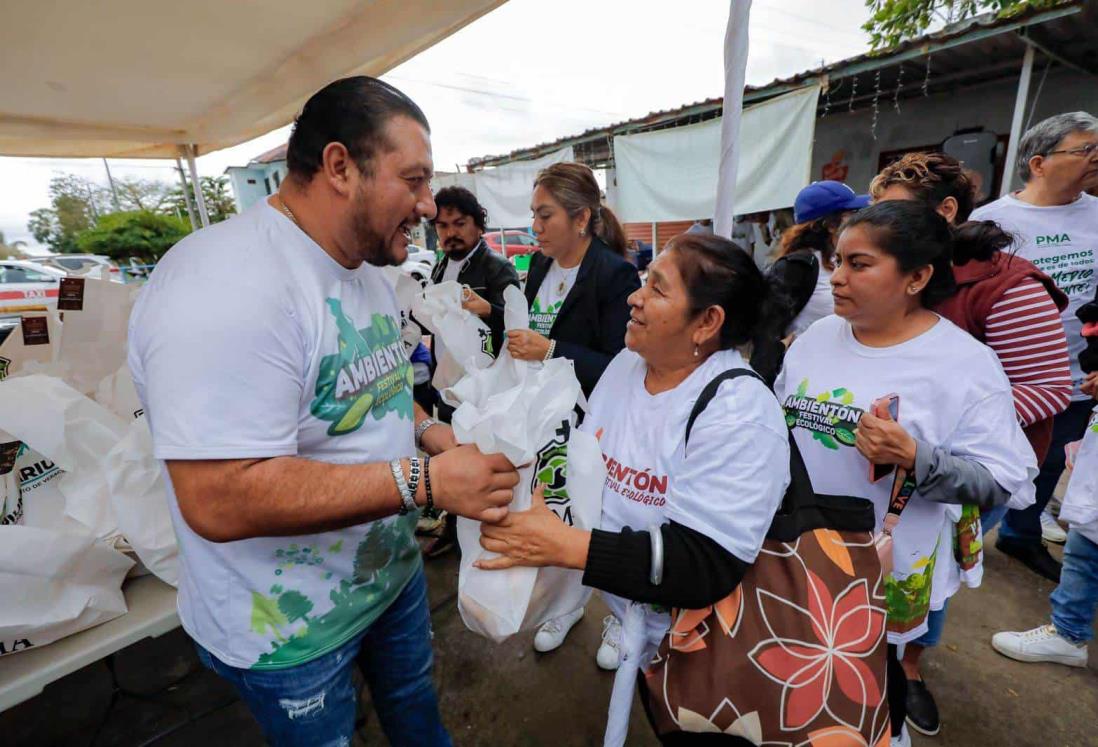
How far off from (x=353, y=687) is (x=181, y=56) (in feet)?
8.75

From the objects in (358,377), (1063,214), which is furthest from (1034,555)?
(358,377)

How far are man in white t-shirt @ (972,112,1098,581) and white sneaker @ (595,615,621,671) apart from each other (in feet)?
7.26

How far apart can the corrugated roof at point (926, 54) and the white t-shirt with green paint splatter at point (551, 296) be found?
4810mm

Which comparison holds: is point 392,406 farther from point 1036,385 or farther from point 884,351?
point 1036,385

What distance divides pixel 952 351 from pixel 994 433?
0.24m

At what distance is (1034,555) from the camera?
8.95 ft

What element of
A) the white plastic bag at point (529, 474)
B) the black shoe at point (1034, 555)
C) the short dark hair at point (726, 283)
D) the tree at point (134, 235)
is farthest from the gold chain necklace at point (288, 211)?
the tree at point (134, 235)

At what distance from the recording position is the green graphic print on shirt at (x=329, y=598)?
3.39ft

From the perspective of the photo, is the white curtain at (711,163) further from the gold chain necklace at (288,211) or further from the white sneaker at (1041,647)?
the gold chain necklace at (288,211)

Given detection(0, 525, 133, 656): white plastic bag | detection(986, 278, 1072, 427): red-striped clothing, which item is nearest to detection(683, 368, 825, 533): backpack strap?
detection(986, 278, 1072, 427): red-striped clothing

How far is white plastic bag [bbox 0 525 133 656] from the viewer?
1.26m

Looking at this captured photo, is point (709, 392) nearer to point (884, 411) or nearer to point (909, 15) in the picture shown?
point (884, 411)

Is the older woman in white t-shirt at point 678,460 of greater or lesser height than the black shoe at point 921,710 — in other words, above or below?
above

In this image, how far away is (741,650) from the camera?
3.11ft
